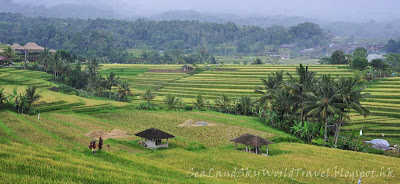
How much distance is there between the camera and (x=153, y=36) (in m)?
139

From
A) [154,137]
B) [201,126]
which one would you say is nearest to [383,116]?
[201,126]

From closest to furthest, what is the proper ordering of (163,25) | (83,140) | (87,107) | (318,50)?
(83,140) < (87,107) < (318,50) < (163,25)

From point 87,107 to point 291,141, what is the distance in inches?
813

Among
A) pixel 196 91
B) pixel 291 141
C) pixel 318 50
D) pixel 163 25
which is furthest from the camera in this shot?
pixel 163 25

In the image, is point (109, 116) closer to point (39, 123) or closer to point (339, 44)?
point (39, 123)

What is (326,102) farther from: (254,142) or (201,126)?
(201,126)

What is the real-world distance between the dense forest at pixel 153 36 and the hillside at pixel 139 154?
69.9 m

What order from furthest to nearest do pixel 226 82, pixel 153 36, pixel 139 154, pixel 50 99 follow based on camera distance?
pixel 153 36 → pixel 226 82 → pixel 50 99 → pixel 139 154

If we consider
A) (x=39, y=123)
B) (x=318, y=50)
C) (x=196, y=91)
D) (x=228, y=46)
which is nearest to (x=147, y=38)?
(x=228, y=46)

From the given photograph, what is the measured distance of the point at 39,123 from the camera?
27172mm

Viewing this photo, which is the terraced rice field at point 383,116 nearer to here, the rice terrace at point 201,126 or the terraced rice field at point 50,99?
the rice terrace at point 201,126

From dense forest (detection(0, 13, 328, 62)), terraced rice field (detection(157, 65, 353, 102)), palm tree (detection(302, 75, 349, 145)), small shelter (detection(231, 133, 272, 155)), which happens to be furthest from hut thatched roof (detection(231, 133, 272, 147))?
dense forest (detection(0, 13, 328, 62))

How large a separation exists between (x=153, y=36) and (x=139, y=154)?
12169 cm

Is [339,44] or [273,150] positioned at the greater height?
[339,44]
